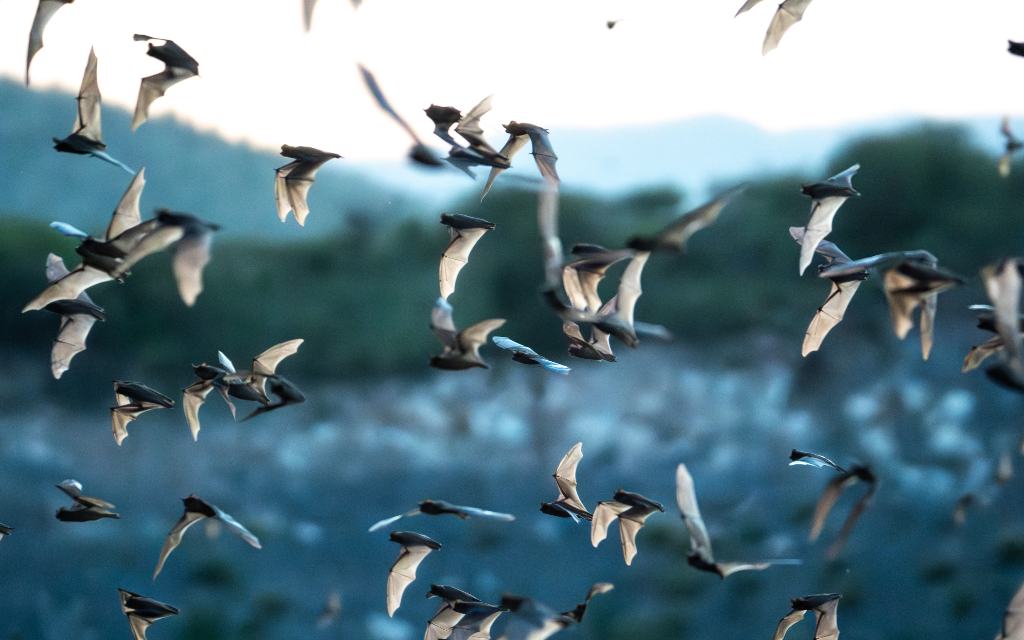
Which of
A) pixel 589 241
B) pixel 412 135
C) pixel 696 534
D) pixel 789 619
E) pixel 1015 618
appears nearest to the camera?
pixel 412 135

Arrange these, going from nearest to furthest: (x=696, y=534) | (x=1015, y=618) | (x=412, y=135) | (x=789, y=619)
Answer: (x=412, y=135) < (x=696, y=534) < (x=1015, y=618) < (x=789, y=619)

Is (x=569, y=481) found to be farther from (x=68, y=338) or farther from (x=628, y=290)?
(x=68, y=338)

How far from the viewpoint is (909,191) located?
3092mm

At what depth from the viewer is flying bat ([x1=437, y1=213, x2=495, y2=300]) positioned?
978 millimetres

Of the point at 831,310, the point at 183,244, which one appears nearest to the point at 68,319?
the point at 183,244

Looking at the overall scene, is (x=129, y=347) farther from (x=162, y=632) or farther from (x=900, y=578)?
(x=900, y=578)

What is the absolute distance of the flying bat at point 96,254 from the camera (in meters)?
0.79

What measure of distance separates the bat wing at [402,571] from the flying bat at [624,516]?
0.57 feet

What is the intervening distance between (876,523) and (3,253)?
274 centimetres

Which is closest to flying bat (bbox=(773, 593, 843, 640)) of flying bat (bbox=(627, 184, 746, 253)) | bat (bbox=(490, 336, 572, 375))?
bat (bbox=(490, 336, 572, 375))

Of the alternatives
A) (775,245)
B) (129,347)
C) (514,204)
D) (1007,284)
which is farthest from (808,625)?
(1007,284)

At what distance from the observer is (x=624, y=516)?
1002mm

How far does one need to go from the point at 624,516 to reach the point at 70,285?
22.5 inches

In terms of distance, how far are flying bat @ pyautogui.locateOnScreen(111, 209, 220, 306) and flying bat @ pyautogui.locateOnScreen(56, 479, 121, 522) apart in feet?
1.06
